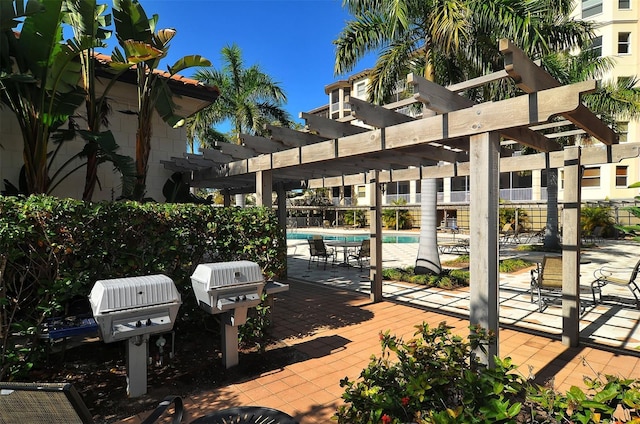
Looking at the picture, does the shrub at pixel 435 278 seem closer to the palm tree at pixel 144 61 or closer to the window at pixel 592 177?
the palm tree at pixel 144 61

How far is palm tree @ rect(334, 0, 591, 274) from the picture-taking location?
8.74m

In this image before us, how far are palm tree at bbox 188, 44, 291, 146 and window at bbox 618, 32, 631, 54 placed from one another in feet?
87.0

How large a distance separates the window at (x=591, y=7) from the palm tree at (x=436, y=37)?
69.8 ft

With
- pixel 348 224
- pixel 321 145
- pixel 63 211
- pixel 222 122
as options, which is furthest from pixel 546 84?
pixel 348 224

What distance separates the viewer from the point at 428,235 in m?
10.0

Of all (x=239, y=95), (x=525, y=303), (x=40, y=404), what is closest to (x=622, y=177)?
(x=525, y=303)

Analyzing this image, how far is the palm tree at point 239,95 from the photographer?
19.0m

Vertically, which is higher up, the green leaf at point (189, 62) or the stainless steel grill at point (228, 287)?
the green leaf at point (189, 62)

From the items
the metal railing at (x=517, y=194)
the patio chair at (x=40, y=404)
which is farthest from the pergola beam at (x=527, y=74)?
the metal railing at (x=517, y=194)

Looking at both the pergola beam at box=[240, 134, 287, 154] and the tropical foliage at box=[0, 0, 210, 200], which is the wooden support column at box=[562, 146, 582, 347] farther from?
the tropical foliage at box=[0, 0, 210, 200]

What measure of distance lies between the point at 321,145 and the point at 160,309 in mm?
3009

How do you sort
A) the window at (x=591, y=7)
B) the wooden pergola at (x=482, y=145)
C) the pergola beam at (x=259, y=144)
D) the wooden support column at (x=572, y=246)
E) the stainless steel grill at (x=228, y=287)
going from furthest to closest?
1. the window at (x=591, y=7)
2. the pergola beam at (x=259, y=144)
3. the wooden support column at (x=572, y=246)
4. the stainless steel grill at (x=228, y=287)
5. the wooden pergola at (x=482, y=145)

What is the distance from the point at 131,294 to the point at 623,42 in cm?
3649

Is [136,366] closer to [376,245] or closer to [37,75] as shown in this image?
[37,75]
